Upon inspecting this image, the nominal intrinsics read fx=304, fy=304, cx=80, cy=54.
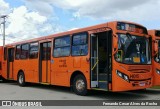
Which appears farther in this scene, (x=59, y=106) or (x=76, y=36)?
(x=76, y=36)

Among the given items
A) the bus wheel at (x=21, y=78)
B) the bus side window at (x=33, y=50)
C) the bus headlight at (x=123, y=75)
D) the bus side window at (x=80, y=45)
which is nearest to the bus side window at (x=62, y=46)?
the bus side window at (x=80, y=45)

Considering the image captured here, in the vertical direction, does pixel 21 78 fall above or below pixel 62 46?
below

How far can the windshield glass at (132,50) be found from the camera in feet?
38.8

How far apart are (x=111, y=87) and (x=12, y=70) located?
10975 mm

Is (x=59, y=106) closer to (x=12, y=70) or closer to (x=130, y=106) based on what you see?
(x=130, y=106)

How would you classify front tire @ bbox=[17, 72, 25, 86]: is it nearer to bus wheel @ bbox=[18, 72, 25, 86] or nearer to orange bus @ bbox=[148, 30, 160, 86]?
bus wheel @ bbox=[18, 72, 25, 86]

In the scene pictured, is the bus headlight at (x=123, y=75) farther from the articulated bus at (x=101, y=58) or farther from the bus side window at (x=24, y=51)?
the bus side window at (x=24, y=51)

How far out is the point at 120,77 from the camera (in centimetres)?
1156

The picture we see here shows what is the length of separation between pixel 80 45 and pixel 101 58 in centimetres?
122

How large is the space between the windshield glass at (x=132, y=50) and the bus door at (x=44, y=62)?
5.45 meters

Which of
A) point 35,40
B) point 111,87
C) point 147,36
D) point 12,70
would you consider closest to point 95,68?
point 111,87

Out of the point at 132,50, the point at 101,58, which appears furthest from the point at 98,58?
→ the point at 132,50

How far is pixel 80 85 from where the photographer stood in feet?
44.7

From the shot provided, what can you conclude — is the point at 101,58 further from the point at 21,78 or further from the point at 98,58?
the point at 21,78
